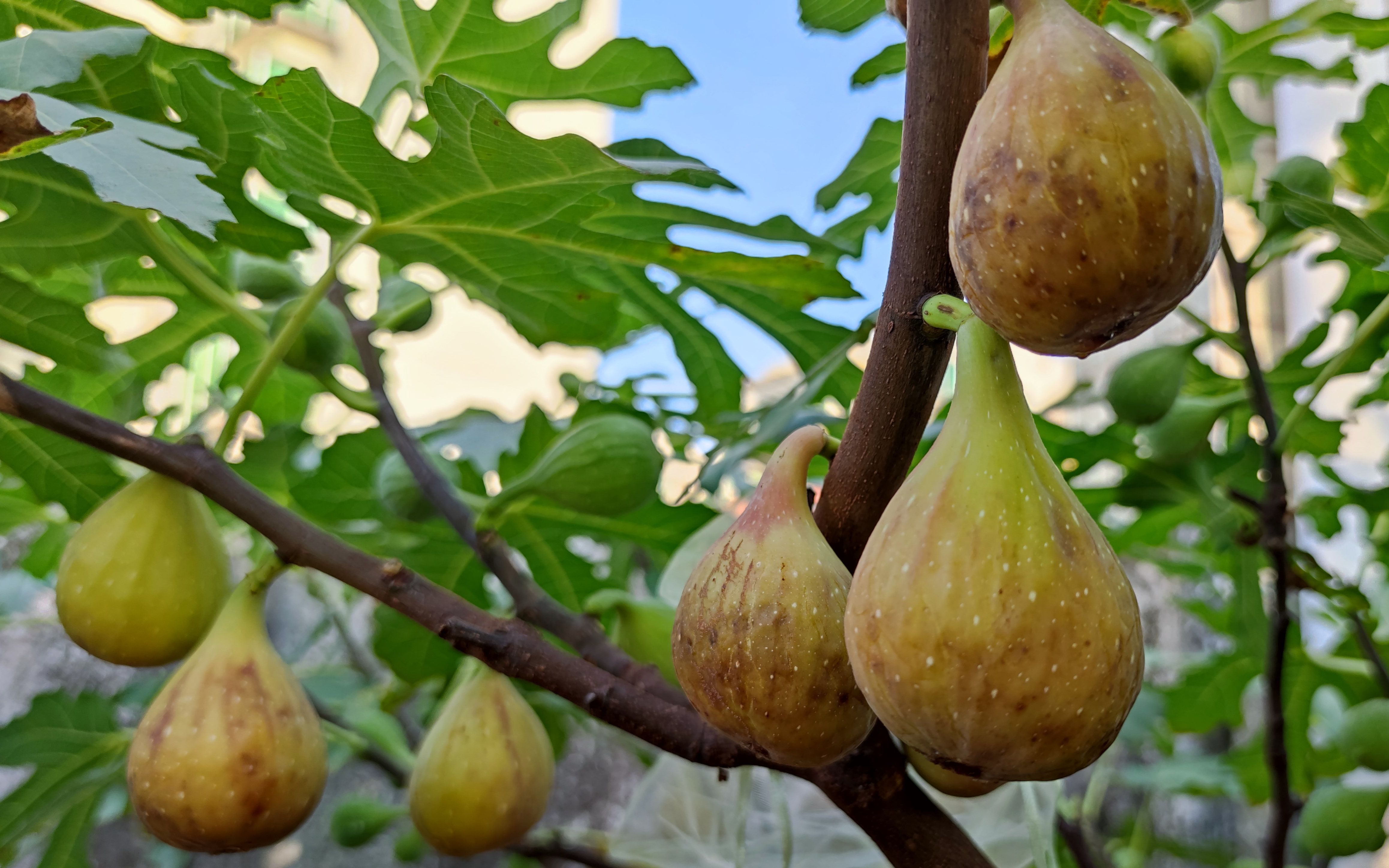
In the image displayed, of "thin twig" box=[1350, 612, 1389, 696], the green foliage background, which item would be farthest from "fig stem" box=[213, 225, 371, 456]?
"thin twig" box=[1350, 612, 1389, 696]

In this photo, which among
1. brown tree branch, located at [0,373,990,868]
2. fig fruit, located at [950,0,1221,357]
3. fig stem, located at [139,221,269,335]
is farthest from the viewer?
fig stem, located at [139,221,269,335]

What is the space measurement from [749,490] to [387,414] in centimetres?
53

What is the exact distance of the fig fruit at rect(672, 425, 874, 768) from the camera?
A: 37cm

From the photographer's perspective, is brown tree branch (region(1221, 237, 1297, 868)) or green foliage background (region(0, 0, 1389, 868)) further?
brown tree branch (region(1221, 237, 1297, 868))

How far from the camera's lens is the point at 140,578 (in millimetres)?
569

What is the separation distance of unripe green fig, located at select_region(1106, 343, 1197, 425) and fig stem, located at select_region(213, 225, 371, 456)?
1.98 feet

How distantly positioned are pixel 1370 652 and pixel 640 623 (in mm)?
657

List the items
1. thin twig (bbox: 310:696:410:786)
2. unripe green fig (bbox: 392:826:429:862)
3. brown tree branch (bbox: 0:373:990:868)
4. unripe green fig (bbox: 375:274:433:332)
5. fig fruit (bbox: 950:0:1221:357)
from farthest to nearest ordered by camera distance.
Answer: unripe green fig (bbox: 392:826:429:862)
thin twig (bbox: 310:696:410:786)
unripe green fig (bbox: 375:274:433:332)
brown tree branch (bbox: 0:373:990:868)
fig fruit (bbox: 950:0:1221:357)

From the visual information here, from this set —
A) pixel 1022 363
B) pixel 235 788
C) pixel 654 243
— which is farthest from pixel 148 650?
pixel 1022 363

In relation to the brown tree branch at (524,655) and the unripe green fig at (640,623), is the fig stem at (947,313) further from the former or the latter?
the unripe green fig at (640,623)

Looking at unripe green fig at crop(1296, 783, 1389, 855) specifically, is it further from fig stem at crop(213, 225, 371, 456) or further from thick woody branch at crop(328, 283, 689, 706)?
fig stem at crop(213, 225, 371, 456)

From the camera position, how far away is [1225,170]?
106 centimetres

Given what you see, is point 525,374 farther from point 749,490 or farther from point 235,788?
point 235,788

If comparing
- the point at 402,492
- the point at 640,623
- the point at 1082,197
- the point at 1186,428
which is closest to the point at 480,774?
the point at 640,623
